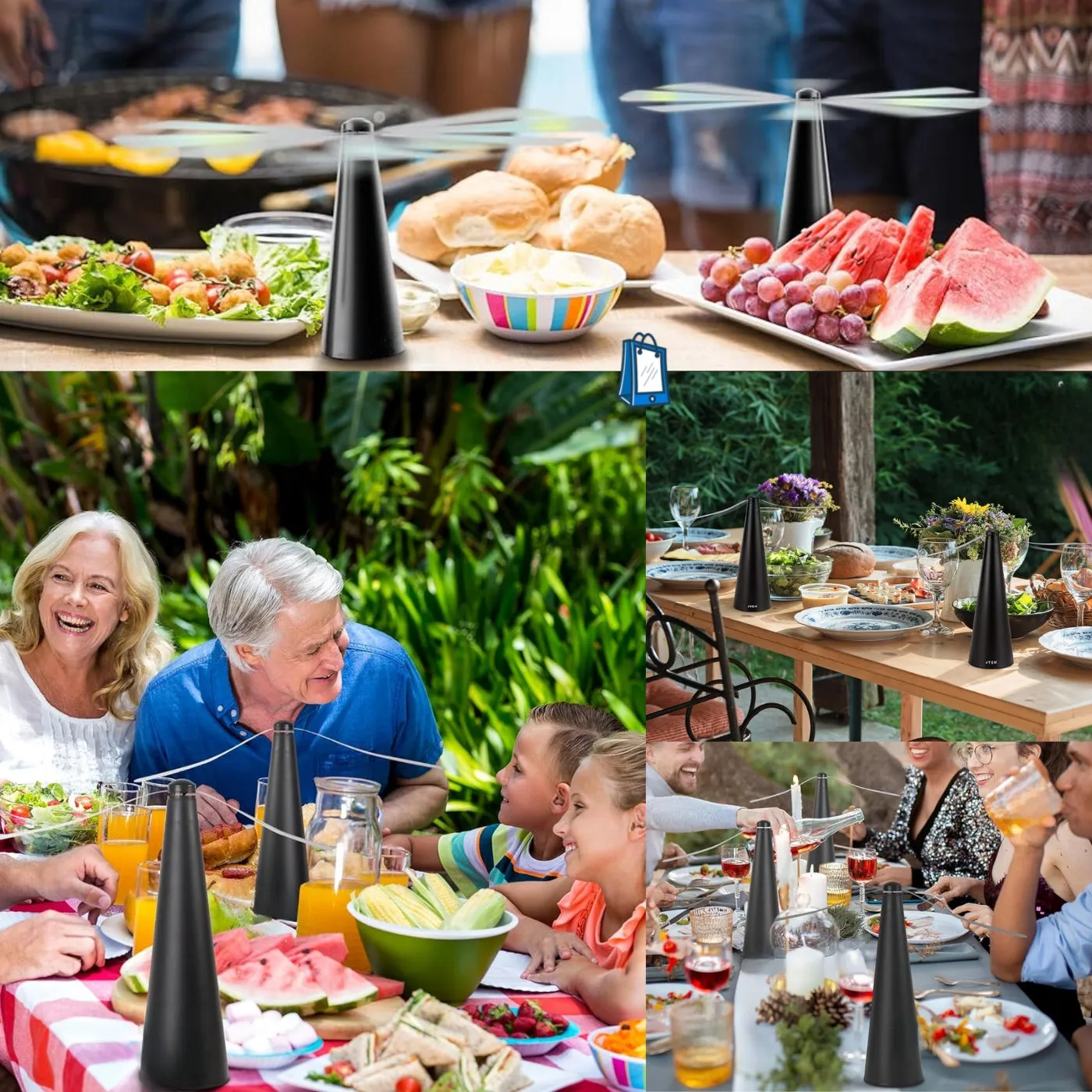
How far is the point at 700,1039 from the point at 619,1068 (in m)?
0.16

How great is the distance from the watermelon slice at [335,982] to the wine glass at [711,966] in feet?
1.28

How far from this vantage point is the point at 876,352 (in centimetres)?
150

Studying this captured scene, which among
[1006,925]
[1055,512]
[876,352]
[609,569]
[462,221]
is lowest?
[609,569]

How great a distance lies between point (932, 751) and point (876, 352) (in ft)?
1.83

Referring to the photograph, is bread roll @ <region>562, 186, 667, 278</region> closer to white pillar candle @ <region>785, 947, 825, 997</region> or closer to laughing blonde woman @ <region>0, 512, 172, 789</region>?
white pillar candle @ <region>785, 947, 825, 997</region>

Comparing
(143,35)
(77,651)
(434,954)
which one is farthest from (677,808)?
(143,35)

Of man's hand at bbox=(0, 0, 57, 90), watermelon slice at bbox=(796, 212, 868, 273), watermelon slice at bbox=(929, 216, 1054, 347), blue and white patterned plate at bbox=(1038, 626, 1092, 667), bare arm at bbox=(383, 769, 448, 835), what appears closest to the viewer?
watermelon slice at bbox=(929, 216, 1054, 347)

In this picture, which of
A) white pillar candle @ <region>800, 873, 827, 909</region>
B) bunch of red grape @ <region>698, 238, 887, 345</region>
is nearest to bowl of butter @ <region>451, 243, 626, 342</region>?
bunch of red grape @ <region>698, 238, 887, 345</region>

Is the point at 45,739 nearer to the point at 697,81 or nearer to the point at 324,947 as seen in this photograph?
the point at 324,947

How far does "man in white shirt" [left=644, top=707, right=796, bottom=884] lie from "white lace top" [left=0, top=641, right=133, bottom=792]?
0.91 meters

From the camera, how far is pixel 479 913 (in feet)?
5.71

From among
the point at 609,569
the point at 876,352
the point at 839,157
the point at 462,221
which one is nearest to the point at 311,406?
the point at 609,569

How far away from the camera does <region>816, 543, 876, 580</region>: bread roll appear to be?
1.77 m

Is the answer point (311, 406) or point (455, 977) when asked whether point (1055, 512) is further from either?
point (311, 406)
